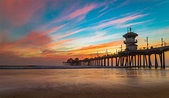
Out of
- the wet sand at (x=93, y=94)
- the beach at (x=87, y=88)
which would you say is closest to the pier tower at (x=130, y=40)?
the beach at (x=87, y=88)

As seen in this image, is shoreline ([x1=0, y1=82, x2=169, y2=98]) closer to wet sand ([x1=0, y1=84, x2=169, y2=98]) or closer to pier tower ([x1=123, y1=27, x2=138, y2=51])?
wet sand ([x1=0, y1=84, x2=169, y2=98])

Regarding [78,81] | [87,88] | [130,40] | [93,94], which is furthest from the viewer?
[130,40]

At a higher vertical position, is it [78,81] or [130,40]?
[130,40]

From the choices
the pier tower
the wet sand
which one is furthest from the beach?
the pier tower

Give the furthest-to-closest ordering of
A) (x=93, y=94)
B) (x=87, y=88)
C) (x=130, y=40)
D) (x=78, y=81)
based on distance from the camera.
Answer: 1. (x=130, y=40)
2. (x=78, y=81)
3. (x=87, y=88)
4. (x=93, y=94)

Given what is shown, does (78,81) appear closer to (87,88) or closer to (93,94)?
(87,88)

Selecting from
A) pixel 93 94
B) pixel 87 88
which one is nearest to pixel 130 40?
pixel 87 88

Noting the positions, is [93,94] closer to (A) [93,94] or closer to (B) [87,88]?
(A) [93,94]

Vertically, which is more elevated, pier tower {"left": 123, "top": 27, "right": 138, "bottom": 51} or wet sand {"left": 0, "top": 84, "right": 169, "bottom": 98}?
pier tower {"left": 123, "top": 27, "right": 138, "bottom": 51}

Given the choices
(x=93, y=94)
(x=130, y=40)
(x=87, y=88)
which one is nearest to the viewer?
(x=93, y=94)

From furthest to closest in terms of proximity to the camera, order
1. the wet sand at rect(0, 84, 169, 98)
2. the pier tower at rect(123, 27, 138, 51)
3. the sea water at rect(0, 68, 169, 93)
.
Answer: the pier tower at rect(123, 27, 138, 51) < the sea water at rect(0, 68, 169, 93) < the wet sand at rect(0, 84, 169, 98)

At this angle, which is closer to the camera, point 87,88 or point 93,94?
point 93,94

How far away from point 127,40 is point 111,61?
35.7 metres

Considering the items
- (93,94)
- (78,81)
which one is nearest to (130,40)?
(78,81)
